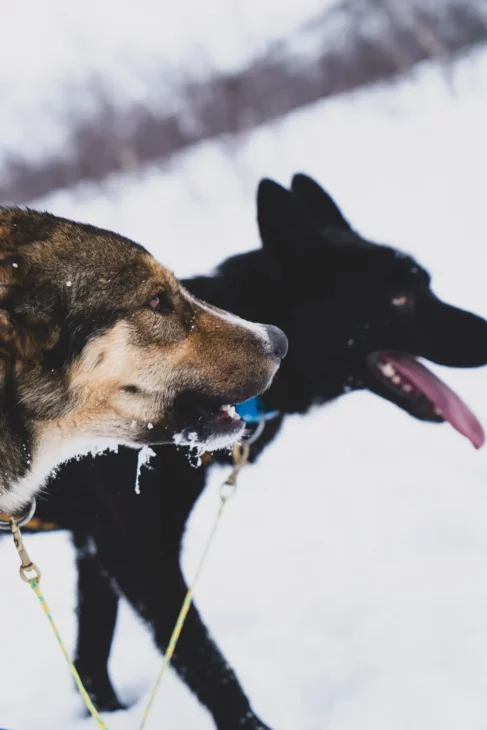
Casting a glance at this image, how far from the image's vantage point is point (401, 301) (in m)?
2.93

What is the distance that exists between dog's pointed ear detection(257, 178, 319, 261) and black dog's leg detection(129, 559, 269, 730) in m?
1.47

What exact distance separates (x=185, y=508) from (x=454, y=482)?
6.73ft

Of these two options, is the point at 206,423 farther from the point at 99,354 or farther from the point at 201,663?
the point at 201,663

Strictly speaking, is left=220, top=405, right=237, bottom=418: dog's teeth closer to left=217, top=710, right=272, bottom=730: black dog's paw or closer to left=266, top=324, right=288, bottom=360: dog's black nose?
left=266, top=324, right=288, bottom=360: dog's black nose

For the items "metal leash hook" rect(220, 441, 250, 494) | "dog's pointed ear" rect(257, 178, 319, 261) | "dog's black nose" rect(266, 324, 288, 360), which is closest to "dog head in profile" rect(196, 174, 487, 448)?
"dog's pointed ear" rect(257, 178, 319, 261)

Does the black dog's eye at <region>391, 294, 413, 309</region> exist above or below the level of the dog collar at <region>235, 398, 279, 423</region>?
above

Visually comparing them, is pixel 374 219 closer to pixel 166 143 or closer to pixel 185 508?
pixel 185 508

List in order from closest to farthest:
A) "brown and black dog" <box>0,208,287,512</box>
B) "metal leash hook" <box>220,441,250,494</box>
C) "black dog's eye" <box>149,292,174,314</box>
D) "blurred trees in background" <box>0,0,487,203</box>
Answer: "brown and black dog" <box>0,208,287,512</box>
"black dog's eye" <box>149,292,174,314</box>
"metal leash hook" <box>220,441,250,494</box>
"blurred trees in background" <box>0,0,487,203</box>

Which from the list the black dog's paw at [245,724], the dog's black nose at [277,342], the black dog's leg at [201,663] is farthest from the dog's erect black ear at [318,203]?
the black dog's paw at [245,724]

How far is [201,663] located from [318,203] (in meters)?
2.28

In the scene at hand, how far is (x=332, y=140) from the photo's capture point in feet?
72.5

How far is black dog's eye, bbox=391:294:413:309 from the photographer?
292 cm

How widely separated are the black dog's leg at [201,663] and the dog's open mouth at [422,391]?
128cm

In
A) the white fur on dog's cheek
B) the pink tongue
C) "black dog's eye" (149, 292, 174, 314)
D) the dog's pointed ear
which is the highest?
the dog's pointed ear
